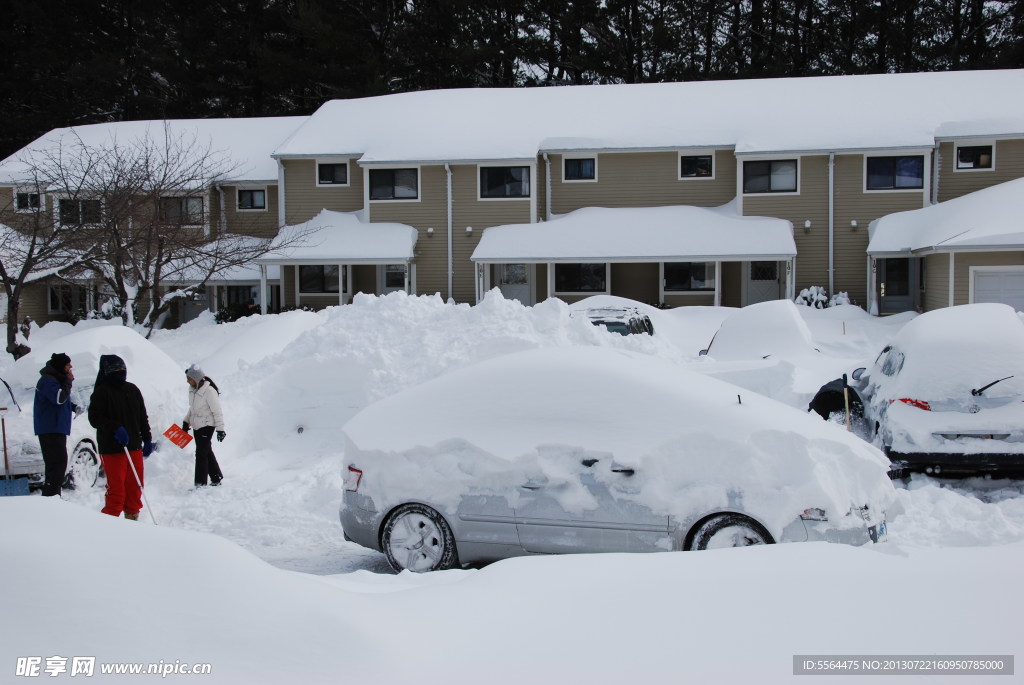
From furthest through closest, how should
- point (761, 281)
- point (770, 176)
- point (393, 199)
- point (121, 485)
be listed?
point (393, 199), point (761, 281), point (770, 176), point (121, 485)

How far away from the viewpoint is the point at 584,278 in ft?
90.9

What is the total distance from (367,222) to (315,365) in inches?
642

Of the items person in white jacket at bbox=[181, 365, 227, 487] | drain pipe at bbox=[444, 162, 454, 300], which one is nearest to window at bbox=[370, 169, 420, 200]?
drain pipe at bbox=[444, 162, 454, 300]

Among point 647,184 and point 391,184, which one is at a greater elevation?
point 391,184

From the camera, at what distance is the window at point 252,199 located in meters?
30.1

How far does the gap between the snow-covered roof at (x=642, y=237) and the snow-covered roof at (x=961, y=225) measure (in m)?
2.63

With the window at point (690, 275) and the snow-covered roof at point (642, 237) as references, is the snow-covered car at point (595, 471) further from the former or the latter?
the window at point (690, 275)

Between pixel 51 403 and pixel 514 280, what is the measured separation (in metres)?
20.6

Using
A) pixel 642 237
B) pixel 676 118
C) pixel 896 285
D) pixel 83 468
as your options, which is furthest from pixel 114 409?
pixel 676 118

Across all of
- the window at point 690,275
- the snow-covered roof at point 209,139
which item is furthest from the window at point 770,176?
the snow-covered roof at point 209,139

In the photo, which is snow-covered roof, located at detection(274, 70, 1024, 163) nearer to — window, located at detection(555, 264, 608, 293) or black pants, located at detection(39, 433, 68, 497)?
window, located at detection(555, 264, 608, 293)

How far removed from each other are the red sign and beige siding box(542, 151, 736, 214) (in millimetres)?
19938

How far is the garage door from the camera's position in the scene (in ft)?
70.7

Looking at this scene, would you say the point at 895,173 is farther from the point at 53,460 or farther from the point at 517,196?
the point at 53,460
